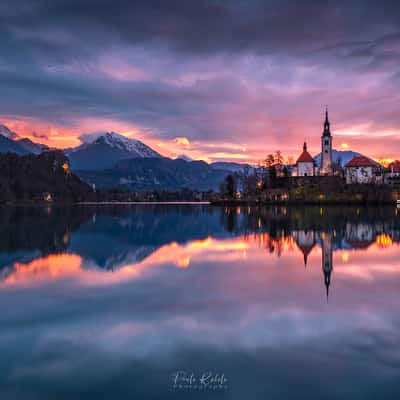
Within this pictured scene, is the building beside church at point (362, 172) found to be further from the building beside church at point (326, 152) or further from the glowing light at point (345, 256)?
the glowing light at point (345, 256)

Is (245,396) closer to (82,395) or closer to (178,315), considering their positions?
(82,395)

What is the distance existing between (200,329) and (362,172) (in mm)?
161603

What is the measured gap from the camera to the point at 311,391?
22.5 feet

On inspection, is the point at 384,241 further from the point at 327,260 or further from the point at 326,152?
the point at 326,152

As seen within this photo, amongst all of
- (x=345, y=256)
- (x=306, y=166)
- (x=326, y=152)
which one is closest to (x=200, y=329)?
(x=345, y=256)

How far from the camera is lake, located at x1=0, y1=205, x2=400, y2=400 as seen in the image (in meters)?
7.17

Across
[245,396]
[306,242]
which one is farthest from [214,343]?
[306,242]

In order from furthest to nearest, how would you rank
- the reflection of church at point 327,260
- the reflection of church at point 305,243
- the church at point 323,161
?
the church at point 323,161 < the reflection of church at point 305,243 < the reflection of church at point 327,260

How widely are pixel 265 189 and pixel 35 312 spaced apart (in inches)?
5305

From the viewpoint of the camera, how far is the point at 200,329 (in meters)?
10.0

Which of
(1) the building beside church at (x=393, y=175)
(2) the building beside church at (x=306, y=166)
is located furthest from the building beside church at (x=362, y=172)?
(2) the building beside church at (x=306, y=166)

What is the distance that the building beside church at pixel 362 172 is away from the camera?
15659cm

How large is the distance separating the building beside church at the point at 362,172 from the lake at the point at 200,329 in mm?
146746

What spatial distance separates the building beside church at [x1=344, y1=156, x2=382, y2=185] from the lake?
147m
